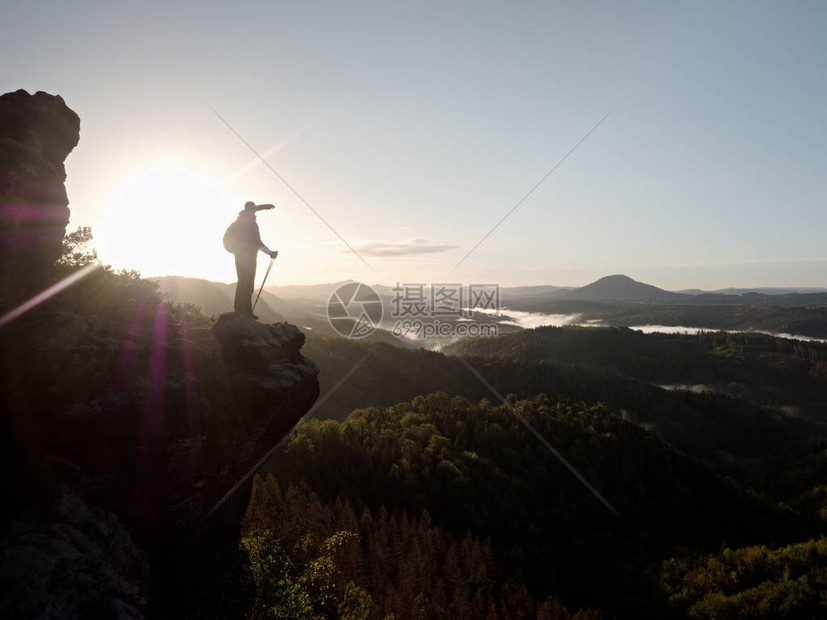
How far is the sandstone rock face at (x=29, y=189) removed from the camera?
43.0ft

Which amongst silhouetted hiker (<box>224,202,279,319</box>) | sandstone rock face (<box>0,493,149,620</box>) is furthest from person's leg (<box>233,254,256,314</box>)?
sandstone rock face (<box>0,493,149,620</box>)

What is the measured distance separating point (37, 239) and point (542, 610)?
29243mm

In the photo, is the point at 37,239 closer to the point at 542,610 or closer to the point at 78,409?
the point at 78,409

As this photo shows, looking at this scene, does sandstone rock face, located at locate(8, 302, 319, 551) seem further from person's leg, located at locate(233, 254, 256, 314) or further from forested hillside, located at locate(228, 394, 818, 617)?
forested hillside, located at locate(228, 394, 818, 617)

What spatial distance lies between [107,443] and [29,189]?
868cm

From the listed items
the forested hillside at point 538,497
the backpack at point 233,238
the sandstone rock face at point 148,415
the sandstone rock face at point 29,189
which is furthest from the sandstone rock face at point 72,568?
the backpack at point 233,238

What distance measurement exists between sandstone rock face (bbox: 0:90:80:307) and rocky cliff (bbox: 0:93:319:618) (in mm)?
132

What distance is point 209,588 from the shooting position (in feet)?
46.8

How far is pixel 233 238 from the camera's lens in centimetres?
1914

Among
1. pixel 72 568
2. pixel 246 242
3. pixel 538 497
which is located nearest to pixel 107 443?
pixel 72 568

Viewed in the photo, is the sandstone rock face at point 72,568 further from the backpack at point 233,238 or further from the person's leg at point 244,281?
the backpack at point 233,238

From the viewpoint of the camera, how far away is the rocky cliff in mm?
10312

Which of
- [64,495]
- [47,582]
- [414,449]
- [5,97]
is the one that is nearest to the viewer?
[47,582]

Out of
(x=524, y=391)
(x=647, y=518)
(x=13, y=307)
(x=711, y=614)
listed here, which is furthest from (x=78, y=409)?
(x=524, y=391)
